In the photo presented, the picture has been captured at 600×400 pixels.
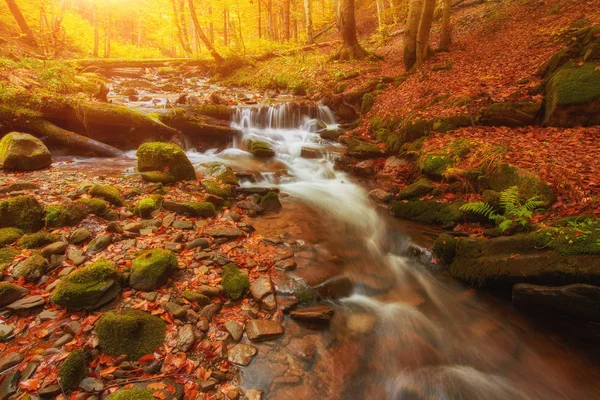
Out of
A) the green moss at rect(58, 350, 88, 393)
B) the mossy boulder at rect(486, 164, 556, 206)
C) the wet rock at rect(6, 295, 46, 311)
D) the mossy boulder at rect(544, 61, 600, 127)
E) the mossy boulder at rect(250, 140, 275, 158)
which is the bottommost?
the green moss at rect(58, 350, 88, 393)

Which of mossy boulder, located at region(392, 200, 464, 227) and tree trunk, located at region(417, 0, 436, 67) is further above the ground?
tree trunk, located at region(417, 0, 436, 67)

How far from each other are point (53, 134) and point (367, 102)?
1090cm

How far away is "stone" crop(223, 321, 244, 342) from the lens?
3.51 m

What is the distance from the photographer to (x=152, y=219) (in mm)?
5438

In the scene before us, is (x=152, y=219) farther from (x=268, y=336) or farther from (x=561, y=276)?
(x=561, y=276)

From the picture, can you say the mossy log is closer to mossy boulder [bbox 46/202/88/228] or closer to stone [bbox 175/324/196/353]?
mossy boulder [bbox 46/202/88/228]

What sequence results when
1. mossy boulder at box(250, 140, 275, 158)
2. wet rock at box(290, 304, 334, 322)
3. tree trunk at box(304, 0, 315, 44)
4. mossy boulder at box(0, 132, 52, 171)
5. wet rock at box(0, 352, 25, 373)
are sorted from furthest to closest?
tree trunk at box(304, 0, 315, 44), mossy boulder at box(250, 140, 275, 158), mossy boulder at box(0, 132, 52, 171), wet rock at box(290, 304, 334, 322), wet rock at box(0, 352, 25, 373)

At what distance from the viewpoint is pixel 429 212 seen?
6.38 metres

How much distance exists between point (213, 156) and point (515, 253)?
9.20m

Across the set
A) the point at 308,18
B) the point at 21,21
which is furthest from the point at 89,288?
the point at 21,21

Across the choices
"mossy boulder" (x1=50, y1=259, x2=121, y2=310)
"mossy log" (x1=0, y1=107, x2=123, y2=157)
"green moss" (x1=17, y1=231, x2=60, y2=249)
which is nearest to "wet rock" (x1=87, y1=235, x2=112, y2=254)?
"green moss" (x1=17, y1=231, x2=60, y2=249)

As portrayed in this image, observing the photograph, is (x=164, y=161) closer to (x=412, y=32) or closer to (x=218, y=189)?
(x=218, y=189)

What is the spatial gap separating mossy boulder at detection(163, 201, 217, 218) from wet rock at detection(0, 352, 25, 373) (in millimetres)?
3299

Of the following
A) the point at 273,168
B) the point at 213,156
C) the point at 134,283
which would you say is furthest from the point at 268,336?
the point at 213,156
